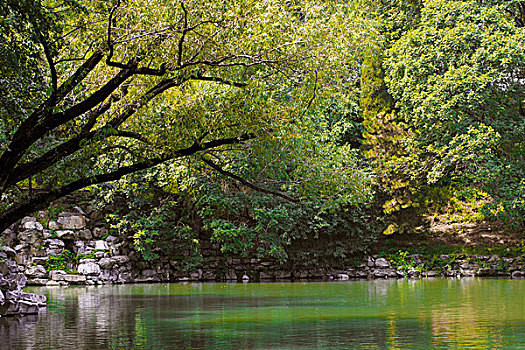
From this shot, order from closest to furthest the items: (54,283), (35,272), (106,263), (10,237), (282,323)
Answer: (282,323), (54,283), (35,272), (10,237), (106,263)

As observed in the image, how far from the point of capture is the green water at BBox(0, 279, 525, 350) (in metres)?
7.18

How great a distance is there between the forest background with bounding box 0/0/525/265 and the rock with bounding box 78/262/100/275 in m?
1.63

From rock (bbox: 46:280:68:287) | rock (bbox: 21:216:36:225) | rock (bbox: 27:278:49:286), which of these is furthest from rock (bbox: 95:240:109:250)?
rock (bbox: 21:216:36:225)

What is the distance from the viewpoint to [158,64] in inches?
395

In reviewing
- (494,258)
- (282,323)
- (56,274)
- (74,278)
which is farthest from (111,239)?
(282,323)

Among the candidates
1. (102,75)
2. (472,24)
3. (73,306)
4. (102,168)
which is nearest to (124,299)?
(73,306)

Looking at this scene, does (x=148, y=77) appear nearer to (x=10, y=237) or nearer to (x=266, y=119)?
(x=266, y=119)

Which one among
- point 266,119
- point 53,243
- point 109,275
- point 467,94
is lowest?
point 109,275

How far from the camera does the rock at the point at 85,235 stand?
23203 mm

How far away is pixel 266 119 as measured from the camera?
12.2 meters

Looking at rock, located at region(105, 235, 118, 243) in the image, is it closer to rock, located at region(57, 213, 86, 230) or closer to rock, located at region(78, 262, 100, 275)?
rock, located at region(57, 213, 86, 230)

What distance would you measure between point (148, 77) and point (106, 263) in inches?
510

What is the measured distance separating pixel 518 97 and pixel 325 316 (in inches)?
674

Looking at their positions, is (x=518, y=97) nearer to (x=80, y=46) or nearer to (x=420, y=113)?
(x=420, y=113)
